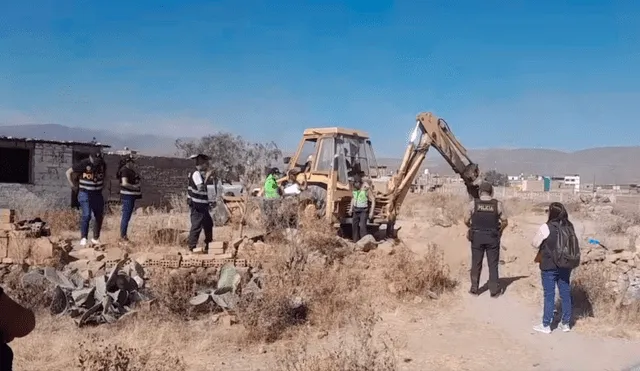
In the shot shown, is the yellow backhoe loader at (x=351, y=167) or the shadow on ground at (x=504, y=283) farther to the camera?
the yellow backhoe loader at (x=351, y=167)

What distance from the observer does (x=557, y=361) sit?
21.0 feet

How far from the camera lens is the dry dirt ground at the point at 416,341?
6.31 m

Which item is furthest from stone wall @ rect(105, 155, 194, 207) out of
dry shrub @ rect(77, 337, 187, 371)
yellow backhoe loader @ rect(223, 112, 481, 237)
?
dry shrub @ rect(77, 337, 187, 371)

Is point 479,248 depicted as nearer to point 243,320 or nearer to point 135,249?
point 243,320

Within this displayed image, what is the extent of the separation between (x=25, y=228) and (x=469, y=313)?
691cm

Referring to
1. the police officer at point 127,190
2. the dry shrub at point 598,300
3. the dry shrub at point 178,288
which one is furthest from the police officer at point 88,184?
the dry shrub at point 598,300

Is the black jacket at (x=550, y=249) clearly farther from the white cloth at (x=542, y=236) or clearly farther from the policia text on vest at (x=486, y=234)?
the policia text on vest at (x=486, y=234)

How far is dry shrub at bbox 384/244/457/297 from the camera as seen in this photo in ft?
29.2

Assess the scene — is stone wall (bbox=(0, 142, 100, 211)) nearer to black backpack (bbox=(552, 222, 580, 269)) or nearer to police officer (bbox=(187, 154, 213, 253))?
police officer (bbox=(187, 154, 213, 253))

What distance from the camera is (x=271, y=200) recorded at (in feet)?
42.9

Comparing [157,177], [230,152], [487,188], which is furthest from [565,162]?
[487,188]

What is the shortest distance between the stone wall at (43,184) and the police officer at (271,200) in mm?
8050

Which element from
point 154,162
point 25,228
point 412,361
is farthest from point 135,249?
point 154,162

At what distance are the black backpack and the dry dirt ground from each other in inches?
34.6
